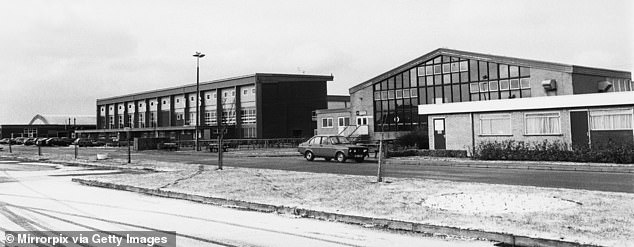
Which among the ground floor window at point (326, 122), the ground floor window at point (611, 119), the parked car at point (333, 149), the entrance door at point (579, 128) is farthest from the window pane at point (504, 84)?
the parked car at point (333, 149)

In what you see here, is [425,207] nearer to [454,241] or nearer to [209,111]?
[454,241]

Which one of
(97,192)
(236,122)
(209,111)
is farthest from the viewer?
(209,111)

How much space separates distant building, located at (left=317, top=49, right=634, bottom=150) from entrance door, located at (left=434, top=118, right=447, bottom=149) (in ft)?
0.21

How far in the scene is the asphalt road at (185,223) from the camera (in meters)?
7.66

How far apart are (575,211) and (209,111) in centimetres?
7516

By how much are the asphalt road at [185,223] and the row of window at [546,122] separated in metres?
21.6

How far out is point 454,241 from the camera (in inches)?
300

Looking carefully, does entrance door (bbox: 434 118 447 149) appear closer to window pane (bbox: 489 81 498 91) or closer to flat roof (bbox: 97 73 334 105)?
window pane (bbox: 489 81 498 91)

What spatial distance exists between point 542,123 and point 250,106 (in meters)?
51.1

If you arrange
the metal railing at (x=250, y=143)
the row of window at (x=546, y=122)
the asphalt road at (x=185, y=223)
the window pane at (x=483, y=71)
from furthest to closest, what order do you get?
the metal railing at (x=250, y=143) < the window pane at (x=483, y=71) < the row of window at (x=546, y=122) < the asphalt road at (x=185, y=223)

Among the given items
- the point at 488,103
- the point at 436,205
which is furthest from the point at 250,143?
the point at 436,205

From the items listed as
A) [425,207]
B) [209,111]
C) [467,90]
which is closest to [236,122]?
[209,111]

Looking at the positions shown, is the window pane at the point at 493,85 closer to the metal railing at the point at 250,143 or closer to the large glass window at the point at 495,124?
the large glass window at the point at 495,124

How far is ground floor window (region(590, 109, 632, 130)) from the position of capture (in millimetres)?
25016
